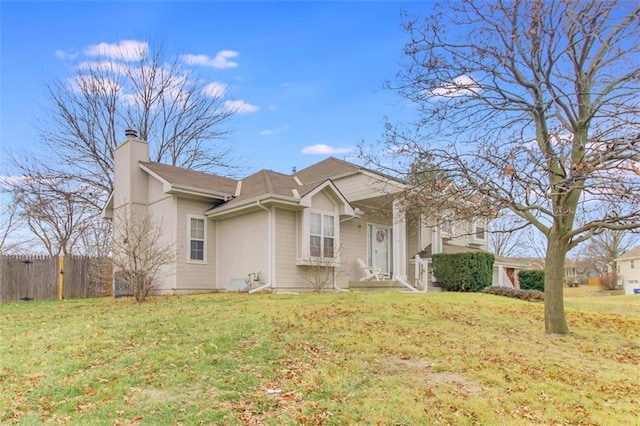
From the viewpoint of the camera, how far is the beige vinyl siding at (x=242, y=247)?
15.0 meters

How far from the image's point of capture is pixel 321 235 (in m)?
15.9

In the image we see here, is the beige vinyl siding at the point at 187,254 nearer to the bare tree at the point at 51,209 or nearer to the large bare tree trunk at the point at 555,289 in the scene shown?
the large bare tree trunk at the point at 555,289

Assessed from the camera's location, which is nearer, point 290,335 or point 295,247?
point 290,335

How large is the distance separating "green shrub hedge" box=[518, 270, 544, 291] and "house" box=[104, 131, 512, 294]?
877 cm

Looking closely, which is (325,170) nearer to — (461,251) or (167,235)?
(461,251)

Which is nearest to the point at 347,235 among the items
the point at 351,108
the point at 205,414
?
the point at 351,108

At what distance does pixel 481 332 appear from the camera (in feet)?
28.3

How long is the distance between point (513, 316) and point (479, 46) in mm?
6165

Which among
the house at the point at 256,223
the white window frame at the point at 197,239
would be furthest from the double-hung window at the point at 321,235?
the white window frame at the point at 197,239

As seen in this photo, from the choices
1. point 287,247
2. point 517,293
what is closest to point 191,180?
point 287,247

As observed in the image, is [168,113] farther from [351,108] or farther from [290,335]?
[290,335]

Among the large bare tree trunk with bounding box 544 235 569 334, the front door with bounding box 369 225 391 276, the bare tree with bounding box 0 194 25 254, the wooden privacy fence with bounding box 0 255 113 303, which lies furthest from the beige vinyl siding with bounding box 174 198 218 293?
the bare tree with bounding box 0 194 25 254

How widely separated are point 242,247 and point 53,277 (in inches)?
258

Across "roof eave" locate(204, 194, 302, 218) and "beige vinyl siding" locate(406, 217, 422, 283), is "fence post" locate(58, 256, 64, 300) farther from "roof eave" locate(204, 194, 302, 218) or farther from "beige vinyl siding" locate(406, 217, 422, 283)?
"beige vinyl siding" locate(406, 217, 422, 283)
